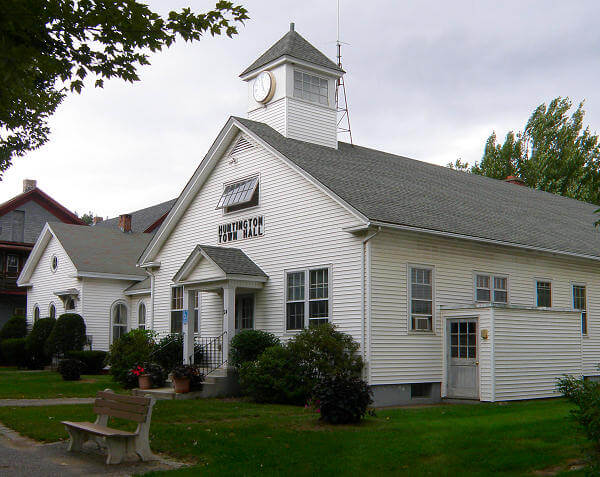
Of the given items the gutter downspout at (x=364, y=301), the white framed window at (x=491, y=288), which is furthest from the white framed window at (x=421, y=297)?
the white framed window at (x=491, y=288)

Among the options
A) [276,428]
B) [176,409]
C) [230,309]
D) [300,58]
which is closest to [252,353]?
[230,309]

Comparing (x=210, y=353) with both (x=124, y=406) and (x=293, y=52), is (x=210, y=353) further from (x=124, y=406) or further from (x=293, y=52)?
(x=124, y=406)

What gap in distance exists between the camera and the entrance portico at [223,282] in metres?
19.3

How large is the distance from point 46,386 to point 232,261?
7191 millimetres

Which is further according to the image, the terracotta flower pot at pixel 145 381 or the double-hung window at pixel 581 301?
the double-hung window at pixel 581 301

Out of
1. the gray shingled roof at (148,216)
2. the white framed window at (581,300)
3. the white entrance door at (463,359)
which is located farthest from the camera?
the gray shingled roof at (148,216)

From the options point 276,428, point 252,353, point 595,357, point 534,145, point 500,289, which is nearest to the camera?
point 276,428

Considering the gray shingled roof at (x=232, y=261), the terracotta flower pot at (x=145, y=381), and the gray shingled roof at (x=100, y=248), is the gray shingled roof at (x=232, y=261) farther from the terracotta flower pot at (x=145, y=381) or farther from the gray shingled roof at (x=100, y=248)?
the gray shingled roof at (x=100, y=248)

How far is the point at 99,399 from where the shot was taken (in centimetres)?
1078

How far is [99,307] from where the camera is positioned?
101 feet

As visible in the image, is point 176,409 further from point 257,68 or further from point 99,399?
point 257,68

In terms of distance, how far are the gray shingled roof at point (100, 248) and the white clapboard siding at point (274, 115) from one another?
11454mm

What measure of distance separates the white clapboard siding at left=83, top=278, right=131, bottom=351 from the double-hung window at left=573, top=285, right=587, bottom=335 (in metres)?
18.6

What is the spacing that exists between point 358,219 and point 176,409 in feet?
20.0
